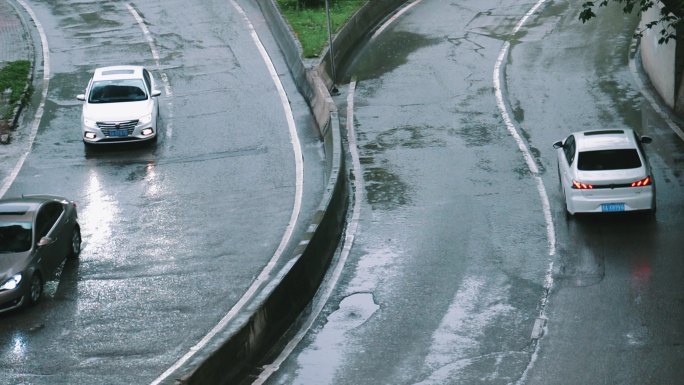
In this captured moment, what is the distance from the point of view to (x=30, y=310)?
1880cm

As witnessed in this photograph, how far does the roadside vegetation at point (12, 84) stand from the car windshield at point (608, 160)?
16598mm

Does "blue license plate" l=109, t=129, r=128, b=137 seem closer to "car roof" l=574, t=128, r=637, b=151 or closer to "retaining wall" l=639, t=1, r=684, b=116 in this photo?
"car roof" l=574, t=128, r=637, b=151

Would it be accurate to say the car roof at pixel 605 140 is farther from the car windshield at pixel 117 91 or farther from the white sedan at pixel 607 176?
the car windshield at pixel 117 91

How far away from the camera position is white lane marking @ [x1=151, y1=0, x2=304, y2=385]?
657 inches

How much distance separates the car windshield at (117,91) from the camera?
29625mm

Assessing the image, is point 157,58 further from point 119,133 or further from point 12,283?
Answer: point 12,283

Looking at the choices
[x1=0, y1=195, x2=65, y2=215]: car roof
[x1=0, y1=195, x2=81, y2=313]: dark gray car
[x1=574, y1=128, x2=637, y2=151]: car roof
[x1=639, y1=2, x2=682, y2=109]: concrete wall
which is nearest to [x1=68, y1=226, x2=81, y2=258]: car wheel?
[x1=0, y1=195, x2=81, y2=313]: dark gray car

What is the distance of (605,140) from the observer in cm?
2323

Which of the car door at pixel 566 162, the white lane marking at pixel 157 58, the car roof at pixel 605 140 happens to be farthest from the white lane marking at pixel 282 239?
the car roof at pixel 605 140

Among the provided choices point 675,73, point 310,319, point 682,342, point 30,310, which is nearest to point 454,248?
point 310,319

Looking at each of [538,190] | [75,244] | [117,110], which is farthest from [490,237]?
[117,110]

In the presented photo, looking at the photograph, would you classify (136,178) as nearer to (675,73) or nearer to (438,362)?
(438,362)

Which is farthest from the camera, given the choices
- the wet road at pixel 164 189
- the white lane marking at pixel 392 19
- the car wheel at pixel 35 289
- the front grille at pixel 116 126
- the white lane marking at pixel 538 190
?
the white lane marking at pixel 392 19

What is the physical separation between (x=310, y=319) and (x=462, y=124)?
1270 centimetres
